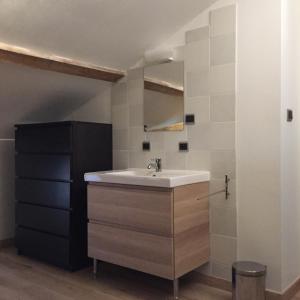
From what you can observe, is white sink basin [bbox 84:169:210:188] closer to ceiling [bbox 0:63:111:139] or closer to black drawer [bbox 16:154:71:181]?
black drawer [bbox 16:154:71:181]

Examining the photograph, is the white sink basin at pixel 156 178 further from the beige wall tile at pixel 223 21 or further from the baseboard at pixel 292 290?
the beige wall tile at pixel 223 21

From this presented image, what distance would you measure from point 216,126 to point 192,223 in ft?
2.45

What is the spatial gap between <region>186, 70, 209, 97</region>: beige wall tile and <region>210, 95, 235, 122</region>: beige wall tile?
4.1 inches

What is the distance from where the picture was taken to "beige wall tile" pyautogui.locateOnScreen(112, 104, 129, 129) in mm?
3268

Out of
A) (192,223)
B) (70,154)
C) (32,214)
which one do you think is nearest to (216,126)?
(192,223)

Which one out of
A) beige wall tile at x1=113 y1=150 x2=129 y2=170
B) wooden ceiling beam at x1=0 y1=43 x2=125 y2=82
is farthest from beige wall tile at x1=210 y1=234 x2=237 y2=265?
wooden ceiling beam at x1=0 y1=43 x2=125 y2=82

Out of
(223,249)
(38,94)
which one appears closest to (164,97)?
→ (38,94)

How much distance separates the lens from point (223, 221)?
2.64m

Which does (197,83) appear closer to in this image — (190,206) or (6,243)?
(190,206)

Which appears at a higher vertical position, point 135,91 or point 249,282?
point 135,91

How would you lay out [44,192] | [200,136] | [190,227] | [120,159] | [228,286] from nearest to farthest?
1. [190,227]
2. [228,286]
3. [200,136]
4. [44,192]
5. [120,159]

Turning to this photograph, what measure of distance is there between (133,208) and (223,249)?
76cm

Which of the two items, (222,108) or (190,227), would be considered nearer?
(190,227)

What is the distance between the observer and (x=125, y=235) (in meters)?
2.57
